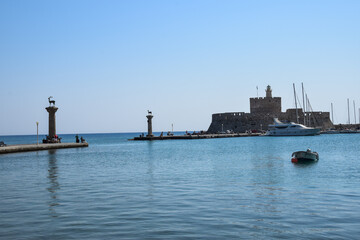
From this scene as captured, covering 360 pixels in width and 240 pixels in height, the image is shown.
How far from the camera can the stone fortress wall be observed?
79.4 meters

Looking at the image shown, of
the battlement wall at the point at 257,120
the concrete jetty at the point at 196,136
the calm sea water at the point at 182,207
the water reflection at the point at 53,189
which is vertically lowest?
the calm sea water at the point at 182,207

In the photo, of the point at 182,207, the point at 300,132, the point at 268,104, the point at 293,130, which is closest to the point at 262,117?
the point at 268,104

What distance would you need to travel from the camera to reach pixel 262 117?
263ft

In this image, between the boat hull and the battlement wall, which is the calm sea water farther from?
the battlement wall

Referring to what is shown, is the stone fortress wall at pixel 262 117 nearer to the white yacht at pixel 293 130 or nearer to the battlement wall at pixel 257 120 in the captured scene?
the battlement wall at pixel 257 120

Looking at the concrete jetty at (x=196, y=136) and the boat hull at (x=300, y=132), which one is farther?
the concrete jetty at (x=196, y=136)

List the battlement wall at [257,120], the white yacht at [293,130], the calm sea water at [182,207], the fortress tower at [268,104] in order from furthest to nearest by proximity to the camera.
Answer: the fortress tower at [268,104] < the battlement wall at [257,120] < the white yacht at [293,130] < the calm sea water at [182,207]

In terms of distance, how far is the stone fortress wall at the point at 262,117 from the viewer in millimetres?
79438

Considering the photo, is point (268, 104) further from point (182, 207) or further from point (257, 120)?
point (182, 207)

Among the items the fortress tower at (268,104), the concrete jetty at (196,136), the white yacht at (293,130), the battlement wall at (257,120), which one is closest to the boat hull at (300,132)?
the white yacht at (293,130)

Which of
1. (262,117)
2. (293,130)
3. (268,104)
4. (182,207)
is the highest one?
(268,104)

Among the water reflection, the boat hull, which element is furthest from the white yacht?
the water reflection

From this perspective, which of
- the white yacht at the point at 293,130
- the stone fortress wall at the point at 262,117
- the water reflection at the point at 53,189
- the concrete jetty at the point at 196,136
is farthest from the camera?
the stone fortress wall at the point at 262,117

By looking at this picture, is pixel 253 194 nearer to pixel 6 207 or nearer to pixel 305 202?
pixel 305 202
